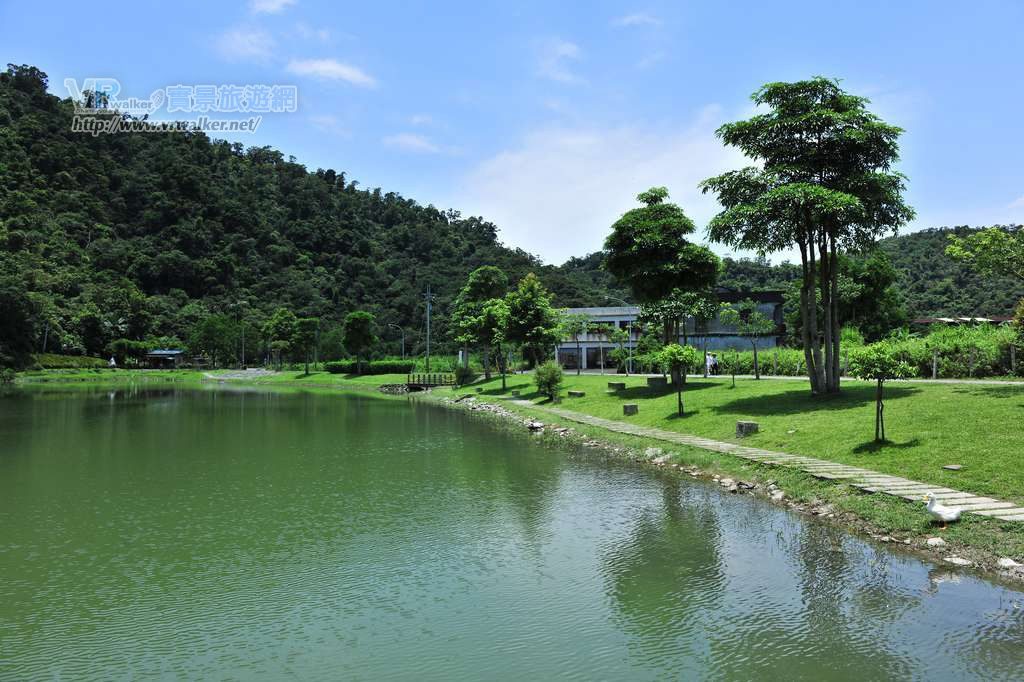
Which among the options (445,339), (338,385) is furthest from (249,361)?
(338,385)

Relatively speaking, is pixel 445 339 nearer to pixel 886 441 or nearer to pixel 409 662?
pixel 886 441

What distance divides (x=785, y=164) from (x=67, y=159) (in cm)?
16035

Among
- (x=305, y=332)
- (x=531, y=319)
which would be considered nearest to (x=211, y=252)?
(x=305, y=332)

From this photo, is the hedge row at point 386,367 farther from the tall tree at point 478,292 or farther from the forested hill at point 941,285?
the forested hill at point 941,285

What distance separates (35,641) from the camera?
8570 mm

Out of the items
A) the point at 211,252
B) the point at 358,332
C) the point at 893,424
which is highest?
the point at 211,252

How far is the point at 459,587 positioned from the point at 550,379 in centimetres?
3351

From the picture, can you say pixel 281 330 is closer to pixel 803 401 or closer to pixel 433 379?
pixel 433 379

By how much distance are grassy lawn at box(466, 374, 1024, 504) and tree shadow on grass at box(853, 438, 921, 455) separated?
2 centimetres

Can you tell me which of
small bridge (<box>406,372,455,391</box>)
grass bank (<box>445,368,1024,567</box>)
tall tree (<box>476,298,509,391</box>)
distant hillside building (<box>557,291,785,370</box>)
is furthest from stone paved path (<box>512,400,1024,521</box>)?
small bridge (<box>406,372,455,391</box>)

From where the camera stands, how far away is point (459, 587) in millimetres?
10602

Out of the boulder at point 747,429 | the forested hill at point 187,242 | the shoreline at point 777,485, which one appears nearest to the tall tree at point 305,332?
the forested hill at point 187,242

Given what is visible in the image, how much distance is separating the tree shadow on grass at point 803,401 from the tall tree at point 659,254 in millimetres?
11145

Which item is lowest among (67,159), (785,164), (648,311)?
(648,311)
